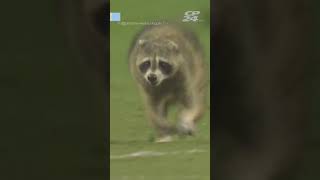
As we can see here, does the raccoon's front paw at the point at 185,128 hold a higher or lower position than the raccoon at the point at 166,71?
lower

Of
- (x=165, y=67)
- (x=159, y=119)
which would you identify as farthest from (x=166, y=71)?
(x=159, y=119)

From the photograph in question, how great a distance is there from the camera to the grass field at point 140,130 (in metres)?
1.78

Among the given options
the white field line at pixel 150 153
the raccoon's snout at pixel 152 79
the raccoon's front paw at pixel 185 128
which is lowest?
the white field line at pixel 150 153

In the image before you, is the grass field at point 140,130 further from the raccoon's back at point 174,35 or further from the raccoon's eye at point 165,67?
the raccoon's eye at point 165,67

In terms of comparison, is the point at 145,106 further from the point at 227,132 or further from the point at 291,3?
the point at 291,3

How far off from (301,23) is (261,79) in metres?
0.33

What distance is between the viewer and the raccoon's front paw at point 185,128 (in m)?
1.80

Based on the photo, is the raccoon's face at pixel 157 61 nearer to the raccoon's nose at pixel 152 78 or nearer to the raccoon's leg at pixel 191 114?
the raccoon's nose at pixel 152 78

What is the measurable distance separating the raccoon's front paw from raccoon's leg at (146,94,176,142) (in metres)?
0.03

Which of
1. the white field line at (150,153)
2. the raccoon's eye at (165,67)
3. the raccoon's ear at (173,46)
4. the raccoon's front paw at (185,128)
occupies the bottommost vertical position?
the white field line at (150,153)

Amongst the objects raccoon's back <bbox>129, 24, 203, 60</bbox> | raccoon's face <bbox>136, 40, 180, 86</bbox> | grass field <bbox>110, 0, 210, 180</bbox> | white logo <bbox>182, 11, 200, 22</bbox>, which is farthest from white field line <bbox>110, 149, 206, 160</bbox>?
white logo <bbox>182, 11, 200, 22</bbox>

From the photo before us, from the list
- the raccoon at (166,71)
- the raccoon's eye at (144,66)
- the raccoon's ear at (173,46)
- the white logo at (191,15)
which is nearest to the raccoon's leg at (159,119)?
the raccoon at (166,71)

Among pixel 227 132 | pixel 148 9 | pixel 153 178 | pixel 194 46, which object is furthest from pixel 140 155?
pixel 148 9
